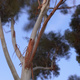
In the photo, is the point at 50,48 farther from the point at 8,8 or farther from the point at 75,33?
the point at 8,8

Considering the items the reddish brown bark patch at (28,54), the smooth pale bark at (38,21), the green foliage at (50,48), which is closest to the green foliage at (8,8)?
the smooth pale bark at (38,21)

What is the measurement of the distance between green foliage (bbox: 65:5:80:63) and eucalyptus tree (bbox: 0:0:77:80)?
41 centimetres

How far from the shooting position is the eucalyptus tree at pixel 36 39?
4117 millimetres

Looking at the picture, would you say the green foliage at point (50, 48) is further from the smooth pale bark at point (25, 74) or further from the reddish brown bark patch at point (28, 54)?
the smooth pale bark at point (25, 74)

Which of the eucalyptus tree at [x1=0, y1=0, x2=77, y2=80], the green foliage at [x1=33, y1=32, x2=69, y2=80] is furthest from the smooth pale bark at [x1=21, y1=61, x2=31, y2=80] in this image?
the green foliage at [x1=33, y1=32, x2=69, y2=80]

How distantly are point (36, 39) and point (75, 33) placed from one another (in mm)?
2568

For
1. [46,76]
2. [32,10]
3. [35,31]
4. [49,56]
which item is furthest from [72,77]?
[35,31]

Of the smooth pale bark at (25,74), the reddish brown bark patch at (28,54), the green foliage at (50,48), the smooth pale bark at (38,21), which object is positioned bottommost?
the smooth pale bark at (25,74)

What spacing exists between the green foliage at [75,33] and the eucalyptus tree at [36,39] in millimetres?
406

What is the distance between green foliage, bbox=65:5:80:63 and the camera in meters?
6.61

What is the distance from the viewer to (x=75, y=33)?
6.65m

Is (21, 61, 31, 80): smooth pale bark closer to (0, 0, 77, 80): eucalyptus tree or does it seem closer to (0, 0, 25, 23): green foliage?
(0, 0, 77, 80): eucalyptus tree

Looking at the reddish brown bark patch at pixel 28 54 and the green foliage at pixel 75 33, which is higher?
the green foliage at pixel 75 33

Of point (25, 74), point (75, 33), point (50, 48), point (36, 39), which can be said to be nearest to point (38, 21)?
point (36, 39)
